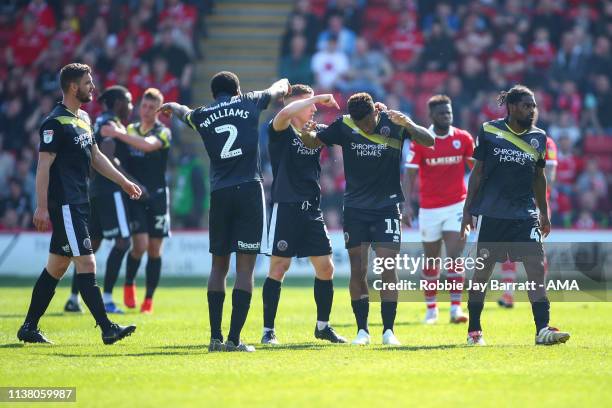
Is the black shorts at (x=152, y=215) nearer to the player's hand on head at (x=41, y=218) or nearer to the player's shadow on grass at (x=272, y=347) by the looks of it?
the player's shadow on grass at (x=272, y=347)

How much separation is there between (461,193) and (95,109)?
1407 cm

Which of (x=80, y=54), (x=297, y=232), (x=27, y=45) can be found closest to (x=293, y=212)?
(x=297, y=232)

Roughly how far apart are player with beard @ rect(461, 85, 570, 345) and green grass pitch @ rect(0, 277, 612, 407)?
0.52 meters

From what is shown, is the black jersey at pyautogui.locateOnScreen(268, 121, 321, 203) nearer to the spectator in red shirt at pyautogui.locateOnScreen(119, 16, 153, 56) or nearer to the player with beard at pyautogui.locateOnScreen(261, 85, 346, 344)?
the player with beard at pyautogui.locateOnScreen(261, 85, 346, 344)

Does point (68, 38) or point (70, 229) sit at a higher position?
point (68, 38)

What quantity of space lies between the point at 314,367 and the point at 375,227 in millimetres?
2405

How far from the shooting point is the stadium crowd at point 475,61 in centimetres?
2416

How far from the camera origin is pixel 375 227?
36.7 feet

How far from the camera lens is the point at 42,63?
2727 centimetres

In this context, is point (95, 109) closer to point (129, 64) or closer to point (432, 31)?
point (129, 64)

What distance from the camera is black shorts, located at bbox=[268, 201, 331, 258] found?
11234 mm

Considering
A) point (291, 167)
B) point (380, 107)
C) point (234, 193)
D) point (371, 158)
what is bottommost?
point (234, 193)

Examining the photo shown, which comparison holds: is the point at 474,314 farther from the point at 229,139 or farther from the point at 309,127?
the point at 229,139

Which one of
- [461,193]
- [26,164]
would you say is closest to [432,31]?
[26,164]
